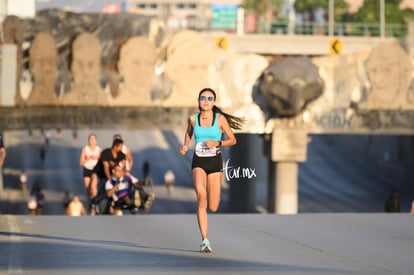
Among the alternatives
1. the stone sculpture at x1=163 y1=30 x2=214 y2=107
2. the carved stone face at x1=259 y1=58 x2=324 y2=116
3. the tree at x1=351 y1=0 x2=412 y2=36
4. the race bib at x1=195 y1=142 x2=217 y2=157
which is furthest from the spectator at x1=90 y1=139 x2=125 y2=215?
the tree at x1=351 y1=0 x2=412 y2=36

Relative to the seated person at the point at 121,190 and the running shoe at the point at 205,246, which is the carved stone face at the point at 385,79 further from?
the running shoe at the point at 205,246

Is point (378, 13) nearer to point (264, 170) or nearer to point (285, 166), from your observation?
point (264, 170)

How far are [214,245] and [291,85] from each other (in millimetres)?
29256

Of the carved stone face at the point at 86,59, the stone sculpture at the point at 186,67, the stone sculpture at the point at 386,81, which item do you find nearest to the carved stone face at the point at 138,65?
the stone sculpture at the point at 186,67

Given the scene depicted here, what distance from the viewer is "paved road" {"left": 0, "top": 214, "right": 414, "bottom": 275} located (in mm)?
12914

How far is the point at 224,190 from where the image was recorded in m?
84.3

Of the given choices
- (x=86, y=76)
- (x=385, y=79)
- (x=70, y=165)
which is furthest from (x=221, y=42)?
(x=70, y=165)

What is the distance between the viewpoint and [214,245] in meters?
15.5

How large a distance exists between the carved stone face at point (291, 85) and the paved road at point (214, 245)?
2298 cm

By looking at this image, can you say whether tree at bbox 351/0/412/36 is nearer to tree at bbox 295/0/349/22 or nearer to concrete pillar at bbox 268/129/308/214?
tree at bbox 295/0/349/22

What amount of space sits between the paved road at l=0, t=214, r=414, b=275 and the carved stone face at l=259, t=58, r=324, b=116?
22976 millimetres

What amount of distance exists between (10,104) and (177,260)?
34.5 m

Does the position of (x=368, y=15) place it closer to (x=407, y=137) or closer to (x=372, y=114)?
(x=407, y=137)

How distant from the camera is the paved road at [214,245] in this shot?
12.9 metres
